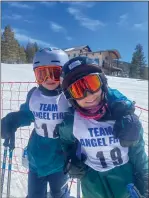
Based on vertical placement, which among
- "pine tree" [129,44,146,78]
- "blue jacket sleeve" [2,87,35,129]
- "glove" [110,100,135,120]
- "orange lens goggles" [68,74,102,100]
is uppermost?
"pine tree" [129,44,146,78]

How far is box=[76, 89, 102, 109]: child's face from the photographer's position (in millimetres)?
1664

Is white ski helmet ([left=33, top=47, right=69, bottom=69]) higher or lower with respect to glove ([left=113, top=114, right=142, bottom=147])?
higher

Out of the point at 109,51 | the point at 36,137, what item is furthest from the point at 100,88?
the point at 109,51

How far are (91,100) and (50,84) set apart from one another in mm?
755

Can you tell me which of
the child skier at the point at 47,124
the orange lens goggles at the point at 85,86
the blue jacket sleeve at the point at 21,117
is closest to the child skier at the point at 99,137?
the orange lens goggles at the point at 85,86

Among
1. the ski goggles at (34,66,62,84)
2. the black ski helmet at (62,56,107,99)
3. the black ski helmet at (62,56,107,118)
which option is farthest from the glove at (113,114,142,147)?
the ski goggles at (34,66,62,84)

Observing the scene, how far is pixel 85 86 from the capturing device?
66.3 inches

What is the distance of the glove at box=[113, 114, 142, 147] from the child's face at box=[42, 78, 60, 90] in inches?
36.1

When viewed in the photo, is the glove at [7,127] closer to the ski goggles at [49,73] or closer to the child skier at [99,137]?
the ski goggles at [49,73]

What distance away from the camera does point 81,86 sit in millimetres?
1697

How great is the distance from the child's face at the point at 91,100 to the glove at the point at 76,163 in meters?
0.31

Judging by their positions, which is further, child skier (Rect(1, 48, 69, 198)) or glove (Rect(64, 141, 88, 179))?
child skier (Rect(1, 48, 69, 198))

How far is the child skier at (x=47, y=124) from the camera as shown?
2311 mm

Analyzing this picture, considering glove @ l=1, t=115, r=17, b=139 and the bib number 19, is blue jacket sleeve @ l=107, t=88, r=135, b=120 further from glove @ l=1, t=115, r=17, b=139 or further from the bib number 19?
glove @ l=1, t=115, r=17, b=139
